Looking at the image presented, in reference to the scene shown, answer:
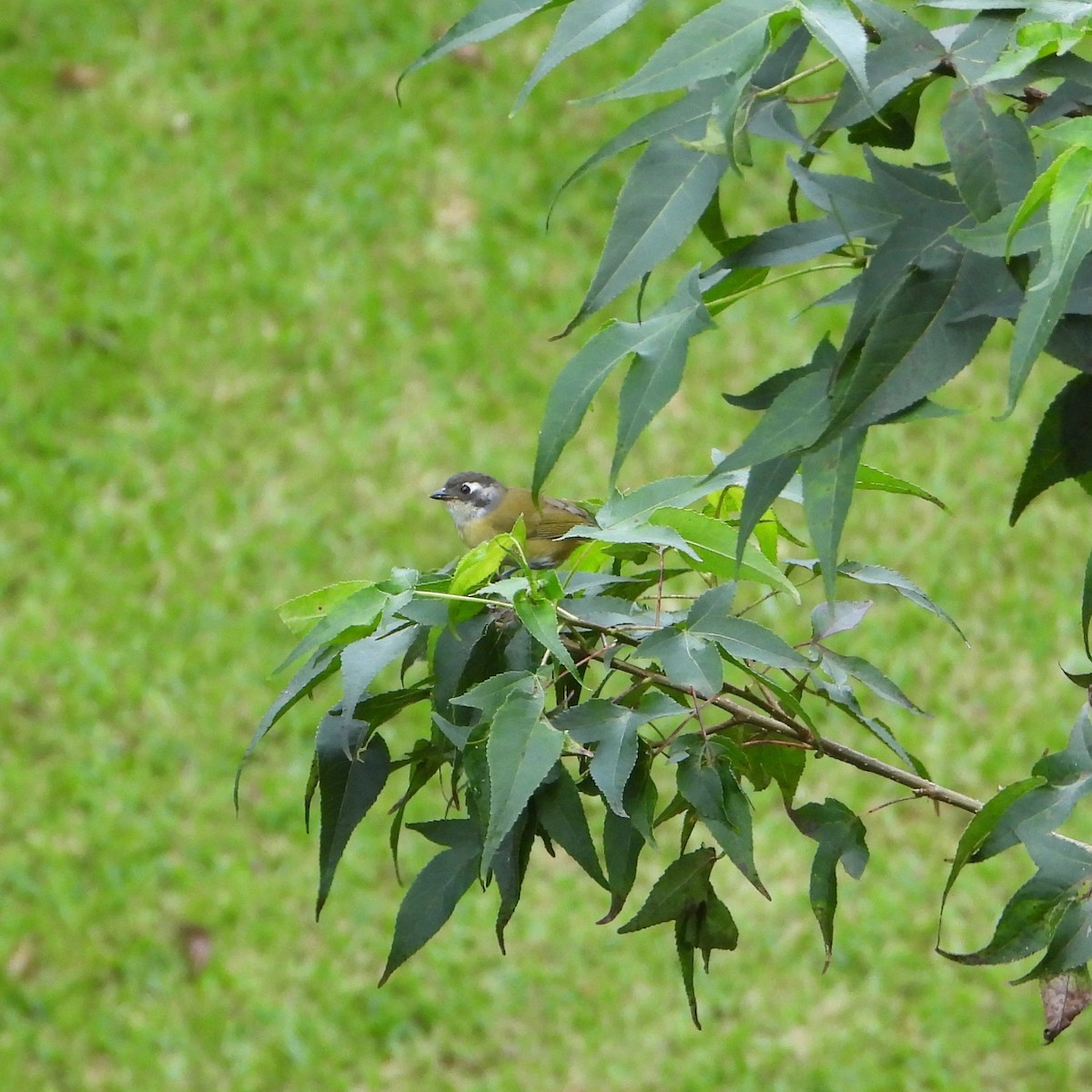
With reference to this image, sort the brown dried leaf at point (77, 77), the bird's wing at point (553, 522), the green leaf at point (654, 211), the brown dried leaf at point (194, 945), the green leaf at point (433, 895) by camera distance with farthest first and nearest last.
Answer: the brown dried leaf at point (77, 77) < the brown dried leaf at point (194, 945) < the bird's wing at point (553, 522) < the green leaf at point (433, 895) < the green leaf at point (654, 211)

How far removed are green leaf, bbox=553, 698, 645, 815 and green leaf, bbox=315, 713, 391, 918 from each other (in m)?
0.29

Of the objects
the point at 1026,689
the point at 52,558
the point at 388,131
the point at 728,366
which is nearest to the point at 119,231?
the point at 388,131

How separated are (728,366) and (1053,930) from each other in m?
5.99

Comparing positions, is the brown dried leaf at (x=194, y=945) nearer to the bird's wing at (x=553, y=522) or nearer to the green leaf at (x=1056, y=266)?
the bird's wing at (x=553, y=522)

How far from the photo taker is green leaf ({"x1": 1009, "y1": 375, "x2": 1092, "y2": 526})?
156 centimetres

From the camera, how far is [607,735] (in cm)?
181

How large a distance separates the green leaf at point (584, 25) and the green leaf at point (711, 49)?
107 mm

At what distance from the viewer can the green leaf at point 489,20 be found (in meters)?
1.64

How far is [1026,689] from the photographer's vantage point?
6258mm

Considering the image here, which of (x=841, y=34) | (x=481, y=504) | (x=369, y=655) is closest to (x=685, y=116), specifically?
(x=841, y=34)

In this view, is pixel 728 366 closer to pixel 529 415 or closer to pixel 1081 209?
pixel 529 415

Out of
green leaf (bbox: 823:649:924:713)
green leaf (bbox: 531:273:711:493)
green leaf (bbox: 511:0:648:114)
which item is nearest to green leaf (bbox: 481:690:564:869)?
green leaf (bbox: 531:273:711:493)

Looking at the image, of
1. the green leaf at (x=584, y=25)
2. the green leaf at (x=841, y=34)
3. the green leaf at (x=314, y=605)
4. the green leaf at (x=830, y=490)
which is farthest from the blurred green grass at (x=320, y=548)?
the green leaf at (x=841, y=34)

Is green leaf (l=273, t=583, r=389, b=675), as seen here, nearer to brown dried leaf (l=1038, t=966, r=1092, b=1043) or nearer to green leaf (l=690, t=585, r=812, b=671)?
green leaf (l=690, t=585, r=812, b=671)
